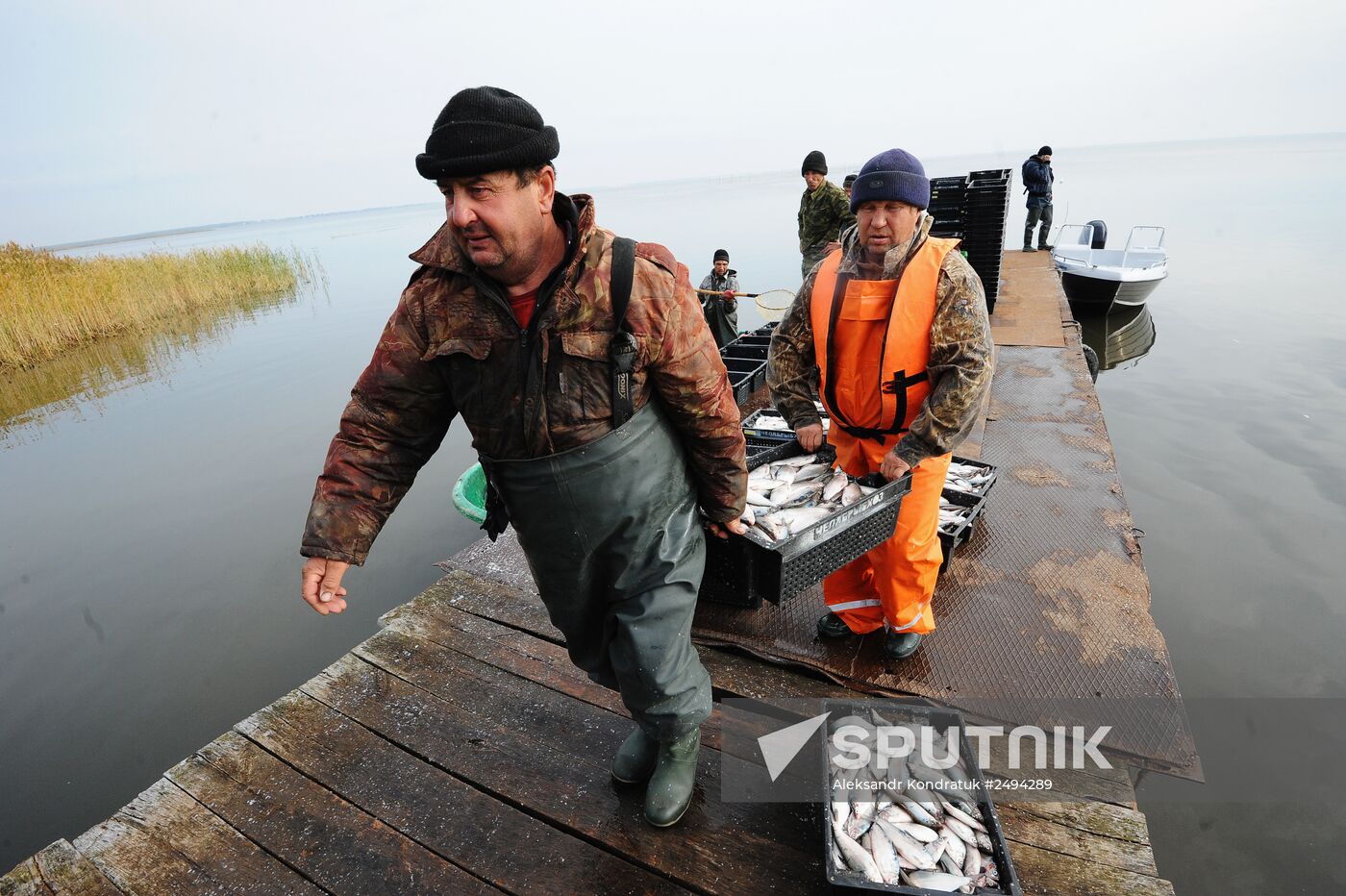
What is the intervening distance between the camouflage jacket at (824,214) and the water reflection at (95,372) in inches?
456

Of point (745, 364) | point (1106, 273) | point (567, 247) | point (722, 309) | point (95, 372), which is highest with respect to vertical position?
point (567, 247)

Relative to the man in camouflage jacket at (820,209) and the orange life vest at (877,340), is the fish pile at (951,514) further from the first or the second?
the man in camouflage jacket at (820,209)

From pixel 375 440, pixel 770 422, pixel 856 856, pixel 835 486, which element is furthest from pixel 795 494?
pixel 770 422

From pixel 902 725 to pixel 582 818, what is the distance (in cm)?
118

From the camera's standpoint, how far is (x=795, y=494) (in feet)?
9.23

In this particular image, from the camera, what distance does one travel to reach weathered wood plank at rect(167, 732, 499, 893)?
2.11 metres

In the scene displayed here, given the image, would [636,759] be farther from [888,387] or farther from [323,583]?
[888,387]

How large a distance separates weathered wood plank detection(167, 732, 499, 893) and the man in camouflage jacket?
24.3ft

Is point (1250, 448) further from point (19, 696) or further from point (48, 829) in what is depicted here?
point (19, 696)

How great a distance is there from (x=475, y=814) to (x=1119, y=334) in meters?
15.3

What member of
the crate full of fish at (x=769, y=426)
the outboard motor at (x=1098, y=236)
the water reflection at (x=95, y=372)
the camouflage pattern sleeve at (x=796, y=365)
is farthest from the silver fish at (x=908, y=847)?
the outboard motor at (x=1098, y=236)

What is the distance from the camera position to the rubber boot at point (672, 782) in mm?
2178

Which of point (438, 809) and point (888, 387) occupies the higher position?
point (888, 387)

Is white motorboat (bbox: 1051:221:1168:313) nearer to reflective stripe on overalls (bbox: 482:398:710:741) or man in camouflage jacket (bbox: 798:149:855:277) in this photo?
man in camouflage jacket (bbox: 798:149:855:277)
